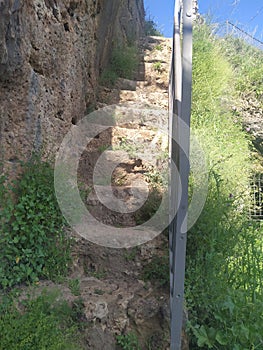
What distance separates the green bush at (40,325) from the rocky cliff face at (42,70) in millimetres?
847

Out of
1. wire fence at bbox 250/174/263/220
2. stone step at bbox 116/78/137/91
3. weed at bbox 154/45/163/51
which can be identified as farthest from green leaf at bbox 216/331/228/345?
weed at bbox 154/45/163/51

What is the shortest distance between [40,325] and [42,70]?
5.15ft

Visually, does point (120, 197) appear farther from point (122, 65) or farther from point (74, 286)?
point (122, 65)

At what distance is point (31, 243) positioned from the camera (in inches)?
77.1

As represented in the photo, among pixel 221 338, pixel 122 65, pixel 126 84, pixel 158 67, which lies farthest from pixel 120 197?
pixel 158 67

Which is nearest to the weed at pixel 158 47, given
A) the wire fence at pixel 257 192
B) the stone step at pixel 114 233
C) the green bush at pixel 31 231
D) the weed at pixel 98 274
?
the wire fence at pixel 257 192

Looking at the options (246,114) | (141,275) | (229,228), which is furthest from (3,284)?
(246,114)

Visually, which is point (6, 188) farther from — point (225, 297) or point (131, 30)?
point (131, 30)

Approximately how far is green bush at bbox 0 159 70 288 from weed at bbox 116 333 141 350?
0.48 meters

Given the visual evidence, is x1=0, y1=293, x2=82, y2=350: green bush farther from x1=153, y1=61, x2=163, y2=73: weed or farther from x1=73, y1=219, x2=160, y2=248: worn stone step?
x1=153, y1=61, x2=163, y2=73: weed

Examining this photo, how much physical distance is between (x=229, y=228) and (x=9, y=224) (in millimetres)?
1276

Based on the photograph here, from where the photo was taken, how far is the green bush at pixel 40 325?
1.43 metres

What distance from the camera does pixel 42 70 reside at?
236cm

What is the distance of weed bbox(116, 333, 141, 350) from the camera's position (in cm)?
169
